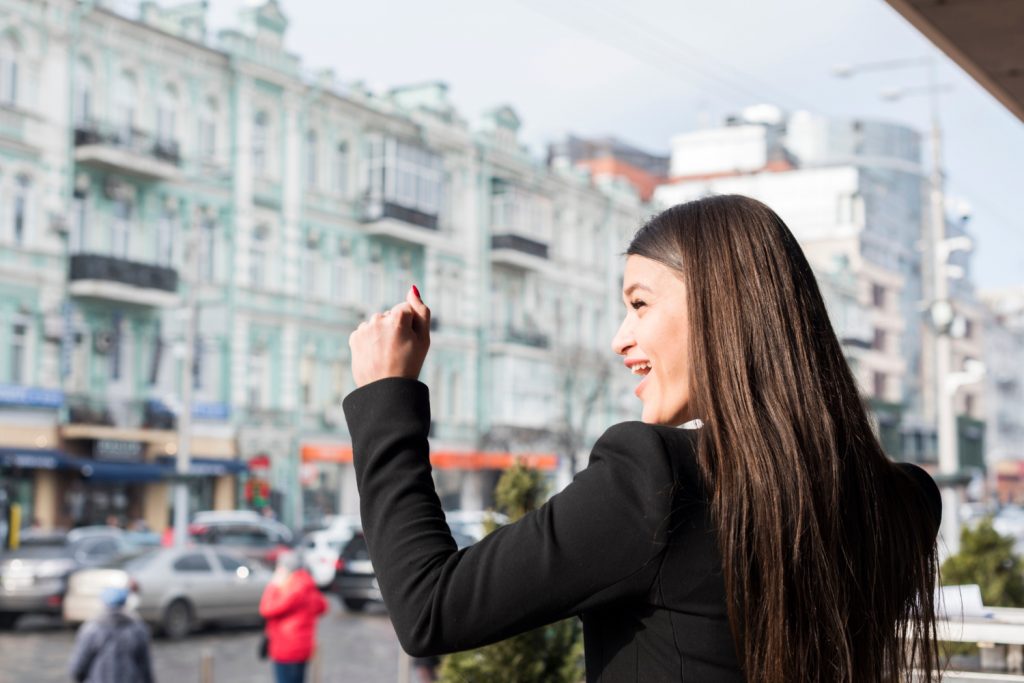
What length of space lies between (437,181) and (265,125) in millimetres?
7488

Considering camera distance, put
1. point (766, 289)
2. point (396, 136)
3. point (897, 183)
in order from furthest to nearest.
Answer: point (897, 183) < point (396, 136) < point (766, 289)

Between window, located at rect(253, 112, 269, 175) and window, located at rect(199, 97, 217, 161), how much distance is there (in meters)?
1.26

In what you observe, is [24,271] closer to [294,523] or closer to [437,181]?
[294,523]

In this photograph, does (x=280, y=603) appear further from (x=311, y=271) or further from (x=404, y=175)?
(x=404, y=175)

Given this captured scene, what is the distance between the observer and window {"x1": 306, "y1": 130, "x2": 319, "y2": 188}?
34.5 m

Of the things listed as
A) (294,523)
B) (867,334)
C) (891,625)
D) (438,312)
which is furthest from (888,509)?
(867,334)

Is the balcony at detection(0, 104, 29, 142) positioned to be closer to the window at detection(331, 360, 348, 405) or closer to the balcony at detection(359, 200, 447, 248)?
the window at detection(331, 360, 348, 405)

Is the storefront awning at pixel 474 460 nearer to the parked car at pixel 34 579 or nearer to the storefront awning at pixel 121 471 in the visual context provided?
the storefront awning at pixel 121 471

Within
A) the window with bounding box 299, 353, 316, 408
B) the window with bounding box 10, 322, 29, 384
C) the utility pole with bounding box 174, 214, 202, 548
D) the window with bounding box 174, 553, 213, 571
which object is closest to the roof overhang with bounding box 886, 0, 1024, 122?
the window with bounding box 174, 553, 213, 571

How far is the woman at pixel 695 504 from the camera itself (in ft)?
4.17

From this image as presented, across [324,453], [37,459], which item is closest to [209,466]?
[324,453]

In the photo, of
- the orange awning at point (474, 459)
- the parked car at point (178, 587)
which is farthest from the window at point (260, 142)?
the parked car at point (178, 587)

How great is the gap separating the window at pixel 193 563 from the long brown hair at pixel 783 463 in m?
17.7

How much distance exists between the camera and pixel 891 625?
149 cm
